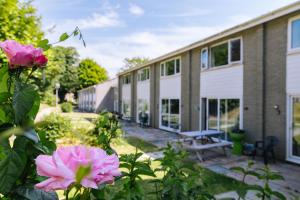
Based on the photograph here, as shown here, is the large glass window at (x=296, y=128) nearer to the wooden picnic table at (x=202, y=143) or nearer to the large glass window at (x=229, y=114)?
the wooden picnic table at (x=202, y=143)

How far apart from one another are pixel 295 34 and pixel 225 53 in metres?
3.70

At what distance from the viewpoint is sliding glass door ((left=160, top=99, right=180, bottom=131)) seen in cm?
1702

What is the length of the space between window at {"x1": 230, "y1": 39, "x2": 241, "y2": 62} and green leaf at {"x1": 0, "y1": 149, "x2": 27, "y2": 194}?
11.9 meters

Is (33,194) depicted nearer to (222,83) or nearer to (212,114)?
(222,83)

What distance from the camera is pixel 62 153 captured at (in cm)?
61

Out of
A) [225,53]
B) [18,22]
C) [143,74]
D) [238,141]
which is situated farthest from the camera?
[143,74]

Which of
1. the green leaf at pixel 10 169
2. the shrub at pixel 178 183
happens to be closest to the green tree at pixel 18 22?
the shrub at pixel 178 183

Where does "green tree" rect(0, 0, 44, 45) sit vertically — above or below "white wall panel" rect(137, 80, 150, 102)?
above

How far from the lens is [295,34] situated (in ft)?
29.8

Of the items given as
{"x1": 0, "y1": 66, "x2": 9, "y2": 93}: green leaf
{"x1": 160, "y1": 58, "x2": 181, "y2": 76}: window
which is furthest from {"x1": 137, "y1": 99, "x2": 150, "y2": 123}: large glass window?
{"x1": 0, "y1": 66, "x2": 9, "y2": 93}: green leaf

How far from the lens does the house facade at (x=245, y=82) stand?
30.1ft

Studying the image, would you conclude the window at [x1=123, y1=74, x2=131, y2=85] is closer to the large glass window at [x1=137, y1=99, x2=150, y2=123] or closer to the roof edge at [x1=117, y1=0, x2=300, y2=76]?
the large glass window at [x1=137, y1=99, x2=150, y2=123]

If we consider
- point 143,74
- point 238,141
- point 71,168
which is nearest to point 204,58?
point 238,141

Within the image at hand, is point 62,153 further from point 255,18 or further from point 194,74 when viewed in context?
point 194,74
